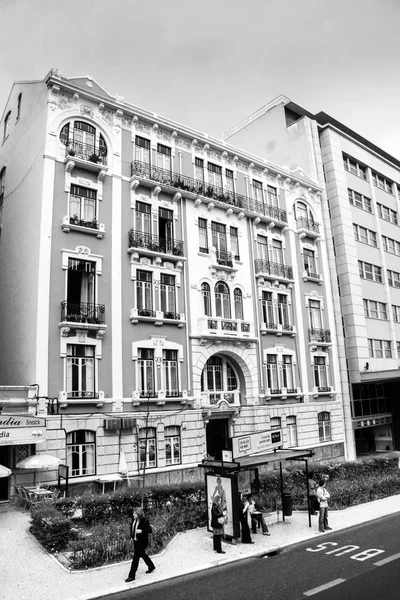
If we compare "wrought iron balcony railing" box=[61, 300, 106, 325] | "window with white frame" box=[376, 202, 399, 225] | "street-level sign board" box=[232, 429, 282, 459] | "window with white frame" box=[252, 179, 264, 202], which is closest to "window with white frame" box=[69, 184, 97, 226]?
"wrought iron balcony railing" box=[61, 300, 106, 325]

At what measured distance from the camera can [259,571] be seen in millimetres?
13055

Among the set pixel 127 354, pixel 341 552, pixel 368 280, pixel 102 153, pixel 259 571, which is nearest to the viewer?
pixel 259 571

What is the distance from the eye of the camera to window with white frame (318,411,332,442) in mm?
36250

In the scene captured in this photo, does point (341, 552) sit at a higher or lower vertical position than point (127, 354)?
lower

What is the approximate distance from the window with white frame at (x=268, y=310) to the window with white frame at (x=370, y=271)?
1168 centimetres

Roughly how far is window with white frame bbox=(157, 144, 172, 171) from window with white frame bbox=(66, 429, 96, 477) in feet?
59.3

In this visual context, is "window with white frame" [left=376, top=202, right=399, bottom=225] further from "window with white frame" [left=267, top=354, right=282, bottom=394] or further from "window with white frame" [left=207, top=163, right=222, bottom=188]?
"window with white frame" [left=267, top=354, right=282, bottom=394]

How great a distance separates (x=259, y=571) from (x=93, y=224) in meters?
20.5

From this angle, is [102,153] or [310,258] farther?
[310,258]

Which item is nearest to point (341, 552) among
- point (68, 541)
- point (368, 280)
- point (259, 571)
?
point (259, 571)

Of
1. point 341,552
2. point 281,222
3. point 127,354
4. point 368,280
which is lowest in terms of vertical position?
point 341,552

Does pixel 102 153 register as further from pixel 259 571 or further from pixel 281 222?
pixel 259 571

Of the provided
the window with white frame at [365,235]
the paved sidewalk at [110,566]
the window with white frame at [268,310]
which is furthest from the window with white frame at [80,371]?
the window with white frame at [365,235]

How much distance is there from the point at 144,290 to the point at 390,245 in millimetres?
29453
